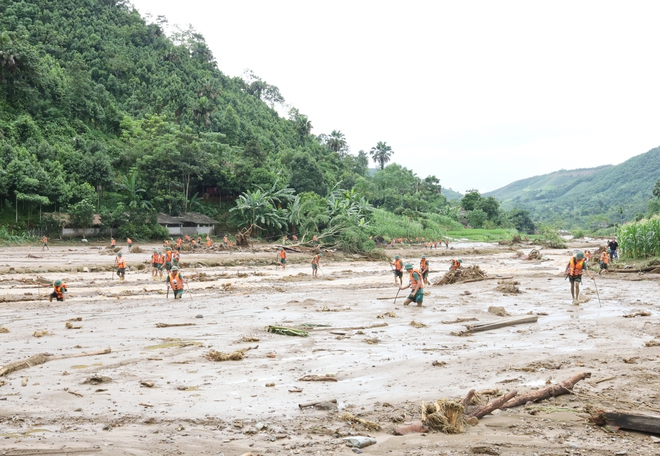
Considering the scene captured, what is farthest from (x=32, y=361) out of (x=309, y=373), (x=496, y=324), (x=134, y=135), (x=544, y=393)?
(x=134, y=135)

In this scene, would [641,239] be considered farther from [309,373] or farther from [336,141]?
[336,141]

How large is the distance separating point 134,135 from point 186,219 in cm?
1914

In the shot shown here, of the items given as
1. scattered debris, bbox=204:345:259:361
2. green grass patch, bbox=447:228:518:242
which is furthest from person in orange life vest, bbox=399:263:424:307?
green grass patch, bbox=447:228:518:242

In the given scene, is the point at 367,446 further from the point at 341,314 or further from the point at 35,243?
the point at 35,243

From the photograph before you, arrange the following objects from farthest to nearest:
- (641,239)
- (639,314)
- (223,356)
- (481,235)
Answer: (481,235) < (641,239) < (639,314) < (223,356)

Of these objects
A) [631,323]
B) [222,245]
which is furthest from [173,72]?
[631,323]

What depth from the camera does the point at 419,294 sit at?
52.9 feet

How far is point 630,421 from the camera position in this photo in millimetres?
5352

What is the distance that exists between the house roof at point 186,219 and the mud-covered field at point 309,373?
3617 cm

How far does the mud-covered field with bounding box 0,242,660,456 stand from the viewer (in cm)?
532

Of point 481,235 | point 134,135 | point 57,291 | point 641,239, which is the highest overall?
point 134,135

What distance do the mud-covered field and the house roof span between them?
36.2 metres

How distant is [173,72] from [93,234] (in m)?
48.9

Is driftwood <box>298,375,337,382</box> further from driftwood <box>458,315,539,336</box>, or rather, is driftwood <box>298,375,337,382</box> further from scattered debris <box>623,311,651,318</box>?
scattered debris <box>623,311,651,318</box>
